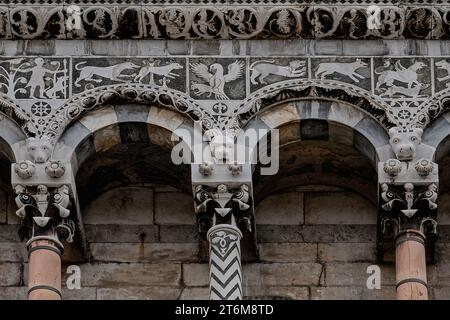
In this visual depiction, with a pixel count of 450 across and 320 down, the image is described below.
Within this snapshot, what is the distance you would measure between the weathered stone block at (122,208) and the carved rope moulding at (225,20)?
4.18ft

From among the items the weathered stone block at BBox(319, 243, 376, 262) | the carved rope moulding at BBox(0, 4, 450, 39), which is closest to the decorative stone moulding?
the carved rope moulding at BBox(0, 4, 450, 39)

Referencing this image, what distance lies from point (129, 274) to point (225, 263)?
1.16 m

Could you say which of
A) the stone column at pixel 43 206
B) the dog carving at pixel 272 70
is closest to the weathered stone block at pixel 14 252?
the stone column at pixel 43 206

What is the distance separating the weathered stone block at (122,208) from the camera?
38094 mm

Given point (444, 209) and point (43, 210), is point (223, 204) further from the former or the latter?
point (444, 209)

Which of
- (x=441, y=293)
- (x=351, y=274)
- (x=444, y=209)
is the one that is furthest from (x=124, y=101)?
(x=441, y=293)

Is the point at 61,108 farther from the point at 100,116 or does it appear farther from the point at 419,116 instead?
the point at 419,116

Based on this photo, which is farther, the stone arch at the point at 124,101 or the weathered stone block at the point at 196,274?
the weathered stone block at the point at 196,274

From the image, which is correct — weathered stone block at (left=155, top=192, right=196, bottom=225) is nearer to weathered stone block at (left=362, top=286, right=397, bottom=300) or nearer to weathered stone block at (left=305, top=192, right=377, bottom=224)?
weathered stone block at (left=305, top=192, right=377, bottom=224)

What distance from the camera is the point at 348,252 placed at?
125 ft

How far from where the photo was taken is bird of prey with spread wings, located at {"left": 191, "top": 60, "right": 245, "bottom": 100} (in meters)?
37.6

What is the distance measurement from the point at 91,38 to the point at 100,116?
2.27ft

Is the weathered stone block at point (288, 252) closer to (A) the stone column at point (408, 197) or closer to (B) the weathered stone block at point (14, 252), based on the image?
(A) the stone column at point (408, 197)

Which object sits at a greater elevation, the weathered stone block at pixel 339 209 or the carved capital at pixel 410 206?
the weathered stone block at pixel 339 209
